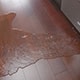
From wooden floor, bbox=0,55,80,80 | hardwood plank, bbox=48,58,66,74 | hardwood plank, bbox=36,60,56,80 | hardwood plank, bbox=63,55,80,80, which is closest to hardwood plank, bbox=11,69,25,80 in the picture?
wooden floor, bbox=0,55,80,80

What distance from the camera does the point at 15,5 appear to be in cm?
243

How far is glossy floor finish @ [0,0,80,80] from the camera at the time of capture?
1688 millimetres

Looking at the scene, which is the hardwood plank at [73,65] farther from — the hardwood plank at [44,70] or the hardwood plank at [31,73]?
the hardwood plank at [31,73]

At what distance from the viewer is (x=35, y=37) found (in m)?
1.95

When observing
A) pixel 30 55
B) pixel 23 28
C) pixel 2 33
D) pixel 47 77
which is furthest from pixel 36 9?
pixel 47 77

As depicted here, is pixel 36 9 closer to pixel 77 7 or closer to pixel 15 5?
pixel 15 5

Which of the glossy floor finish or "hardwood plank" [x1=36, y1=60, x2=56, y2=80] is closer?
"hardwood plank" [x1=36, y1=60, x2=56, y2=80]

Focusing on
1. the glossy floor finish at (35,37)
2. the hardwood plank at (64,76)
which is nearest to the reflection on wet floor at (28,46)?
the glossy floor finish at (35,37)

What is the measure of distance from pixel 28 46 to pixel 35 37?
0.16m

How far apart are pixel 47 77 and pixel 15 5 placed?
1270 millimetres

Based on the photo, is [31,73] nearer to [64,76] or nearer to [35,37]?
[64,76]

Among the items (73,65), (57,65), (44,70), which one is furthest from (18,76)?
(73,65)

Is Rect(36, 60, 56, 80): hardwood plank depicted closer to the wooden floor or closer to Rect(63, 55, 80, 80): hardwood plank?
the wooden floor

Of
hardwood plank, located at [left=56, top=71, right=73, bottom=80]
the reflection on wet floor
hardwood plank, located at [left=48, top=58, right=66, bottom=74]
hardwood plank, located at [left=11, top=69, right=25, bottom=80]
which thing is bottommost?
hardwood plank, located at [left=56, top=71, right=73, bottom=80]
